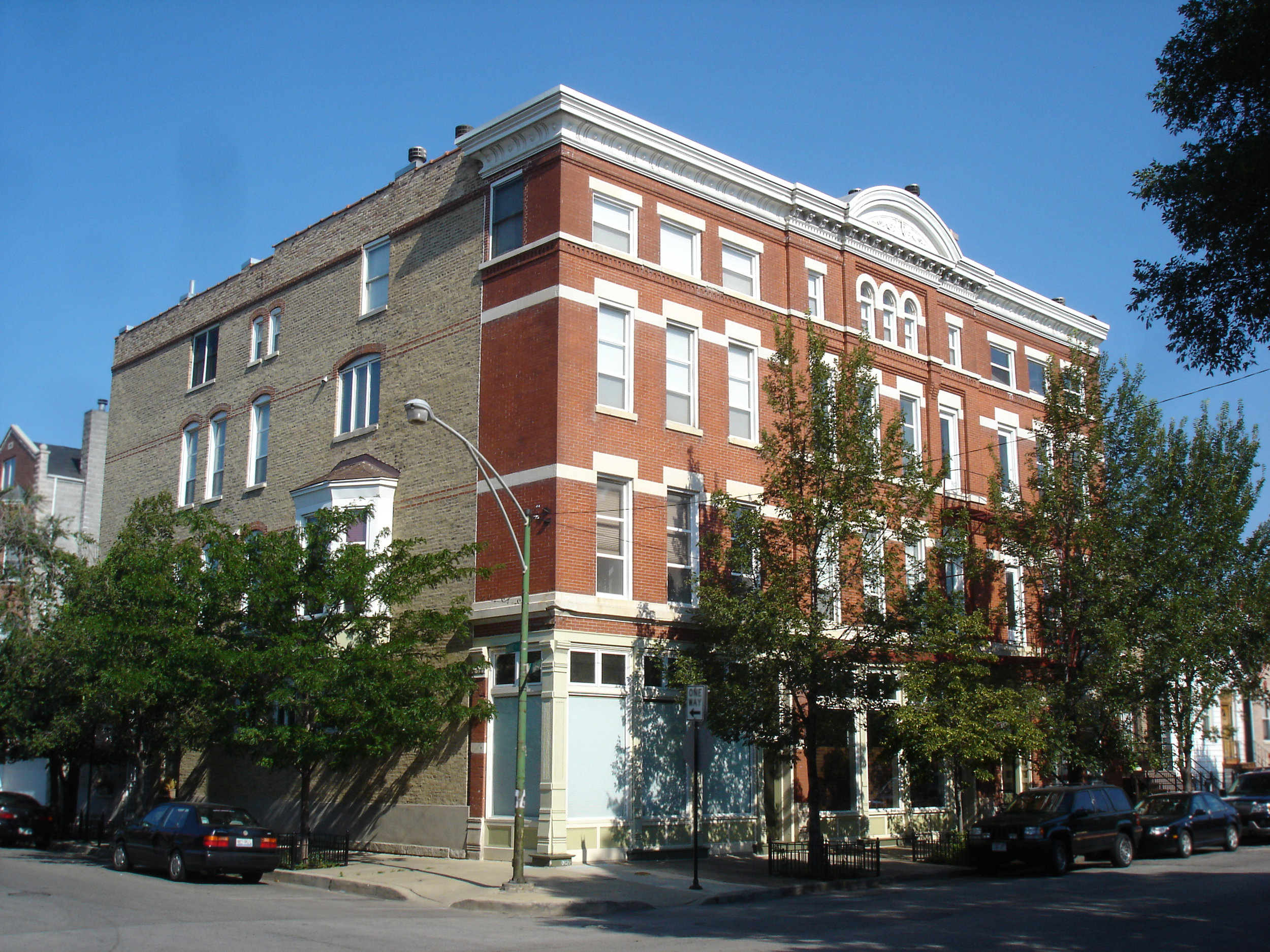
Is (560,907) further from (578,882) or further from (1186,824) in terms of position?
(1186,824)

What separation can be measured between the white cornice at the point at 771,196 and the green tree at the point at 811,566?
19.4 feet

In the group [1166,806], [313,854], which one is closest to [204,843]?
[313,854]

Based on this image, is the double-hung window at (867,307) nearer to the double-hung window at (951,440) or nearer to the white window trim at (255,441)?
the double-hung window at (951,440)

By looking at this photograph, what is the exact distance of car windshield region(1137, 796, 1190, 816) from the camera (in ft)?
88.5

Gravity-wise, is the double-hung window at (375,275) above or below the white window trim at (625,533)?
above

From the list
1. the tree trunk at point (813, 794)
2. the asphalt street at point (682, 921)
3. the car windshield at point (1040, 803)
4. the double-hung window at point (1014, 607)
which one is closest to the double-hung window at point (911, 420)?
the double-hung window at point (1014, 607)

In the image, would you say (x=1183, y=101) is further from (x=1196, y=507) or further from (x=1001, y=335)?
(x=1001, y=335)

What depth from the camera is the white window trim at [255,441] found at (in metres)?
32.9

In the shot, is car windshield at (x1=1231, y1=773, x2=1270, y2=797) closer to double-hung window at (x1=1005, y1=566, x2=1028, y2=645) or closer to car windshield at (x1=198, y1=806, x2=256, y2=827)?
double-hung window at (x1=1005, y1=566, x2=1028, y2=645)

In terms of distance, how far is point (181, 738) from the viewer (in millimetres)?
26203

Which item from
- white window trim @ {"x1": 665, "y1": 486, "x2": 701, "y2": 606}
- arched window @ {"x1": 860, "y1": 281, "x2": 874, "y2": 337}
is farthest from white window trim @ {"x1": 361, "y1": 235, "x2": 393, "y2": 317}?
arched window @ {"x1": 860, "y1": 281, "x2": 874, "y2": 337}

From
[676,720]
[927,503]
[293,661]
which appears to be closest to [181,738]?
[293,661]

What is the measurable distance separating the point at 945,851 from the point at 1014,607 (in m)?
9.46

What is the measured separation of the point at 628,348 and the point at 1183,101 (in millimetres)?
13108
